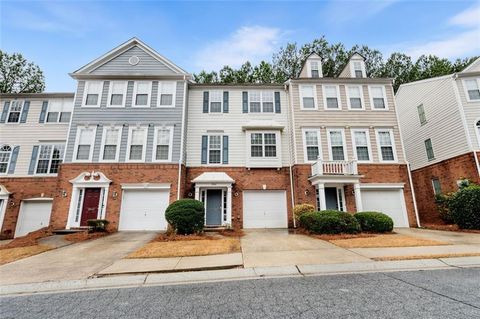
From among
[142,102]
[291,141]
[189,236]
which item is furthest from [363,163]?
[142,102]

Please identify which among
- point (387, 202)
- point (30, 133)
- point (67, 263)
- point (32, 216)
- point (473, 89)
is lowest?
point (67, 263)

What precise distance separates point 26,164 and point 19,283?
14.0 m

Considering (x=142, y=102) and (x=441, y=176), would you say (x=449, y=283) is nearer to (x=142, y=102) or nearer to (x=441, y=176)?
(x=441, y=176)

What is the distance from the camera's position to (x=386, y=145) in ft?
47.8

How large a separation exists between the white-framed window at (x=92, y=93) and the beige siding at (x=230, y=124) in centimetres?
593

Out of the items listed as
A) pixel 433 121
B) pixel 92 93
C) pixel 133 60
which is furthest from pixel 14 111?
pixel 433 121

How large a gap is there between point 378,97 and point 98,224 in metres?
19.6

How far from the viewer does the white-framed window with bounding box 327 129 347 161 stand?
14.4 metres

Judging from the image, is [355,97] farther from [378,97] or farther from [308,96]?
[308,96]

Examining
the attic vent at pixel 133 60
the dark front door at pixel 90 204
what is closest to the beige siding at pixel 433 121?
the attic vent at pixel 133 60

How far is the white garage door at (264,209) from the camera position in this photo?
1374cm

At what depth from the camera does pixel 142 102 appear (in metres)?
14.5

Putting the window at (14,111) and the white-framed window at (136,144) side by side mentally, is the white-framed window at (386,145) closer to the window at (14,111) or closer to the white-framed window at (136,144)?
the white-framed window at (136,144)

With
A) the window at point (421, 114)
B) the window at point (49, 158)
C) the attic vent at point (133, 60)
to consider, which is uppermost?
the attic vent at point (133, 60)
